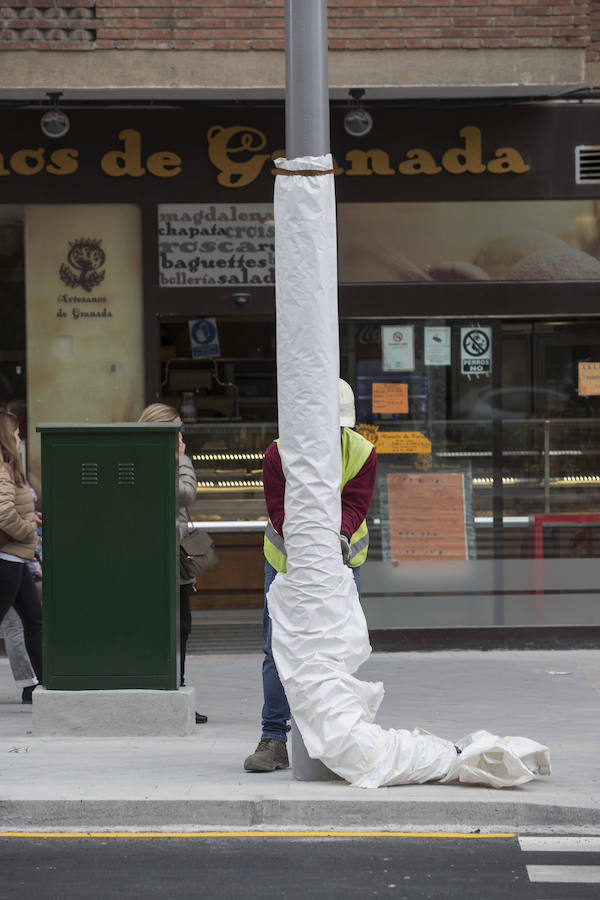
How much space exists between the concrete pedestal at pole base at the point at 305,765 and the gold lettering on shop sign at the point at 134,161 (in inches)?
218

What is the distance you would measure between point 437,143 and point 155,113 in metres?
2.21

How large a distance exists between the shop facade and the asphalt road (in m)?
5.07

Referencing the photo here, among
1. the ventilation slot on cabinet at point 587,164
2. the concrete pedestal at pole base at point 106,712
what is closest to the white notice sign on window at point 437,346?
the ventilation slot on cabinet at point 587,164

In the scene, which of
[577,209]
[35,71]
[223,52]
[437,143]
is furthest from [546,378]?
[35,71]

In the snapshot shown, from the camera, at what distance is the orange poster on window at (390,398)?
35.4 feet

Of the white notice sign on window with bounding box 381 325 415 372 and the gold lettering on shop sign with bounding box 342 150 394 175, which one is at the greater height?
the gold lettering on shop sign with bounding box 342 150 394 175

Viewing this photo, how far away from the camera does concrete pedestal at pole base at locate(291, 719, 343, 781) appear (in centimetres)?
637

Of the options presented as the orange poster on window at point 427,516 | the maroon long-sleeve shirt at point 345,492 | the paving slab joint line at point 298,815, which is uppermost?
the maroon long-sleeve shirt at point 345,492

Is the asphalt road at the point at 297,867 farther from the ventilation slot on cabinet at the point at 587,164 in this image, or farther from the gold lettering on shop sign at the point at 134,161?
the ventilation slot on cabinet at the point at 587,164

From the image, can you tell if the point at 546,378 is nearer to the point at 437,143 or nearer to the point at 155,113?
the point at 437,143

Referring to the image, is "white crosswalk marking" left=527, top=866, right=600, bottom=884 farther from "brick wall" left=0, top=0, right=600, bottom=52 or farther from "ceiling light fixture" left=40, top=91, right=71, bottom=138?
"ceiling light fixture" left=40, top=91, right=71, bottom=138

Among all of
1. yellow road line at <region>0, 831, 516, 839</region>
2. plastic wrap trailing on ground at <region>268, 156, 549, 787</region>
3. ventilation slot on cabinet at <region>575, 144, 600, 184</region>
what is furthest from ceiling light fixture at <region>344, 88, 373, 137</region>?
yellow road line at <region>0, 831, 516, 839</region>

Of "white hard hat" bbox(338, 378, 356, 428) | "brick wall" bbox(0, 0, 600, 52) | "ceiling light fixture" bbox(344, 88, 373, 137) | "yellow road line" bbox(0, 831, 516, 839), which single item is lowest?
"yellow road line" bbox(0, 831, 516, 839)

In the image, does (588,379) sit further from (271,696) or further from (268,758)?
(268,758)
